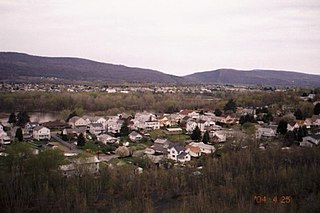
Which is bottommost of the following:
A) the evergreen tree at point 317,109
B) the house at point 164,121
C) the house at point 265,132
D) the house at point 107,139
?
the house at point 107,139

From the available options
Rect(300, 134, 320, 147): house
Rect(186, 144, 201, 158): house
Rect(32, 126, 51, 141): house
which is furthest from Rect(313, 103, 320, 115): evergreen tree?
Rect(32, 126, 51, 141): house

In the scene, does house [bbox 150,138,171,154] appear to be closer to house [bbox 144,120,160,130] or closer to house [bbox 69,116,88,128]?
house [bbox 144,120,160,130]

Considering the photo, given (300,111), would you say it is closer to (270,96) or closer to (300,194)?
(270,96)

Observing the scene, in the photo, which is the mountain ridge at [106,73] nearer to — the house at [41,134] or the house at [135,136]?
the house at [41,134]

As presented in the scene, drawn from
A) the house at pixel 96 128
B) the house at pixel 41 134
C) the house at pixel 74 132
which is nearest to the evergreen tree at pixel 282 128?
the house at pixel 96 128

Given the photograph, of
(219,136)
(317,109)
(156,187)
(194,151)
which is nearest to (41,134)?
(194,151)

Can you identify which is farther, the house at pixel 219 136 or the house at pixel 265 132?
the house at pixel 265 132
